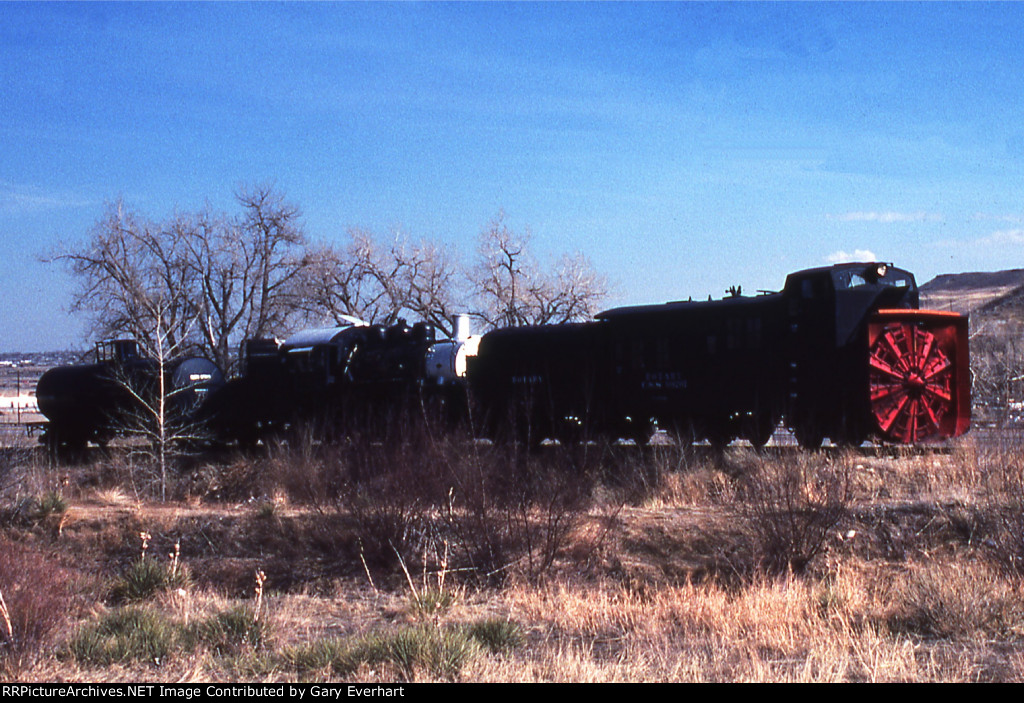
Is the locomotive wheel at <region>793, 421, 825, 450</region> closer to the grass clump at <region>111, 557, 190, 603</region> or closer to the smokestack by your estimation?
Answer: the smokestack

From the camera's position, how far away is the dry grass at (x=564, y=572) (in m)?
8.39

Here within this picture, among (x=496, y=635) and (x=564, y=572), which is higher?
(x=496, y=635)

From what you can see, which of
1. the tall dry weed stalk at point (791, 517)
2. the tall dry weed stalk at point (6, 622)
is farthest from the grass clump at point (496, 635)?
the tall dry weed stalk at point (791, 517)

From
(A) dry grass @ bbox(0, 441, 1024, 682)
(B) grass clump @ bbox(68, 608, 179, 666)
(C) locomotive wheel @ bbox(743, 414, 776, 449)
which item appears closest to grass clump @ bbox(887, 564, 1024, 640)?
(A) dry grass @ bbox(0, 441, 1024, 682)

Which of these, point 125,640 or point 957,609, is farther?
point 957,609

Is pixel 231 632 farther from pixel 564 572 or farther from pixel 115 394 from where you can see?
pixel 115 394

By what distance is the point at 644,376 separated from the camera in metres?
21.0

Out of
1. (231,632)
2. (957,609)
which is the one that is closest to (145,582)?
(231,632)

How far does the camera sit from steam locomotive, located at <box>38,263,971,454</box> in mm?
17984

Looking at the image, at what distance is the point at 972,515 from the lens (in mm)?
13977

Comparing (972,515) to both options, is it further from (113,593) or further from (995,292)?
(995,292)

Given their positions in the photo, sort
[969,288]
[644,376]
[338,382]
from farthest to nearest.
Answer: [969,288], [338,382], [644,376]

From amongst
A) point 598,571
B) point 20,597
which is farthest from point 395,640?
point 598,571

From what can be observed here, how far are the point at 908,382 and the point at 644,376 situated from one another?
5.30 m
